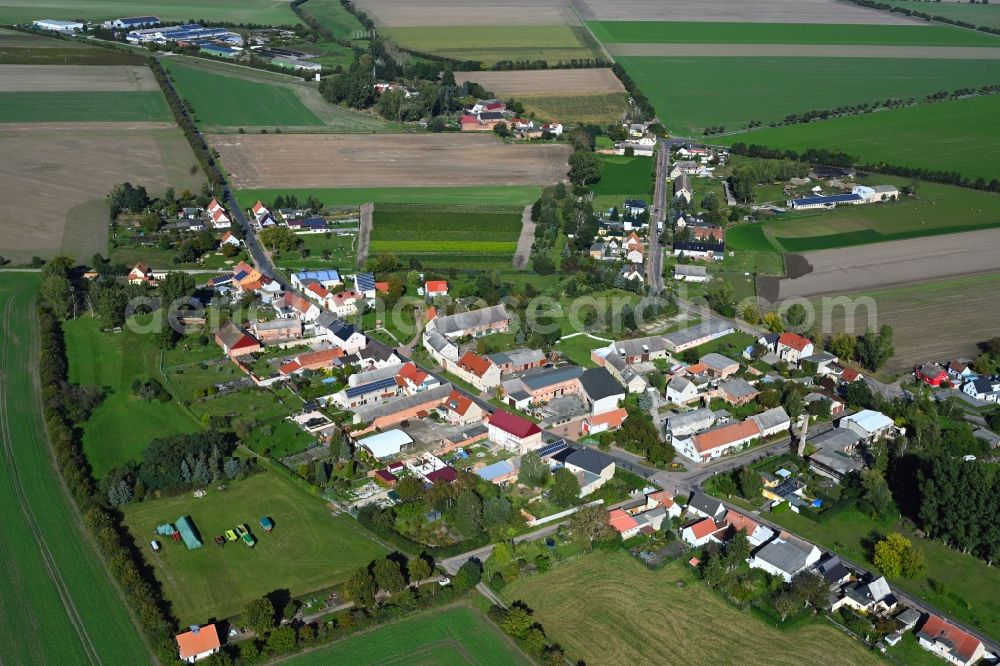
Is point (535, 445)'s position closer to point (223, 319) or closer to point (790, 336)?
point (790, 336)

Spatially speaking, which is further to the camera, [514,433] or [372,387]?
[372,387]

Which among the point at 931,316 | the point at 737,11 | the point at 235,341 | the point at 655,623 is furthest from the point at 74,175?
the point at 737,11

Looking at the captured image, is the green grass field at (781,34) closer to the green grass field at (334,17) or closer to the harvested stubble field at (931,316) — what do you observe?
the green grass field at (334,17)

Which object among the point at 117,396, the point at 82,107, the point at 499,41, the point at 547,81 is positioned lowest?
the point at 117,396

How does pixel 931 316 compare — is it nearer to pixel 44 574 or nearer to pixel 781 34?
pixel 44 574

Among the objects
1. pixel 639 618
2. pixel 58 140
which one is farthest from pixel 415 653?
pixel 58 140

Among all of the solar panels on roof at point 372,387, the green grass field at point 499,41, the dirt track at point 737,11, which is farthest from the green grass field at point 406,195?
the dirt track at point 737,11
